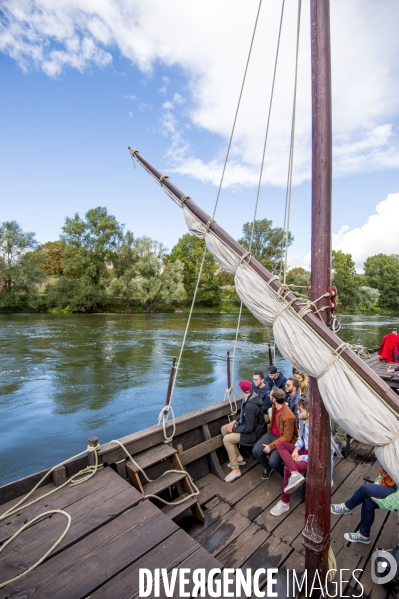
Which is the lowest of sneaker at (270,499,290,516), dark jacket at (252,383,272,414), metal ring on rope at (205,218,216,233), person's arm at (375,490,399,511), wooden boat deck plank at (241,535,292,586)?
wooden boat deck plank at (241,535,292,586)

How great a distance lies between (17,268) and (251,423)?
39255 millimetres

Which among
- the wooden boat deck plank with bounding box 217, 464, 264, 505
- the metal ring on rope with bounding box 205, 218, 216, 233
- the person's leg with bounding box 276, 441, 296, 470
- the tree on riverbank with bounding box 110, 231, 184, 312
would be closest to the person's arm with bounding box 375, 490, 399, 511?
the person's leg with bounding box 276, 441, 296, 470

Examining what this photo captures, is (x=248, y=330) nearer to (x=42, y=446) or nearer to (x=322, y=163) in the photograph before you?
(x=42, y=446)

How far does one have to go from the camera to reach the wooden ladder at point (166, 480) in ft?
11.4

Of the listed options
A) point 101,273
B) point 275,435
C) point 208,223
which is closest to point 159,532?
point 275,435

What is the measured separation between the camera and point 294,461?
3941 mm

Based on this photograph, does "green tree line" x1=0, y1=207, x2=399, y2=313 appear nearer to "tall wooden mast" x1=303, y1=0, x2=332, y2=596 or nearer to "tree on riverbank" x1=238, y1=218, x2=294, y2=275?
"tree on riverbank" x1=238, y1=218, x2=294, y2=275

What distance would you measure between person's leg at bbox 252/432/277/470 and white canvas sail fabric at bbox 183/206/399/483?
2264 mm

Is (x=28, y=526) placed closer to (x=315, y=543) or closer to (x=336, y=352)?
(x=315, y=543)

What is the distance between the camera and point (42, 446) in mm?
8383

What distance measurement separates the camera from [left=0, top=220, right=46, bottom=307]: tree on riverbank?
36.4 m

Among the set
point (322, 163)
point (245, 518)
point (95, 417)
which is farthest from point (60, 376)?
point (322, 163)

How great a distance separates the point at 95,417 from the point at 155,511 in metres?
7.91

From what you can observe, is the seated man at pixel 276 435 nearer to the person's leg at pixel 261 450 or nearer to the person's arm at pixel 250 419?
the person's leg at pixel 261 450
